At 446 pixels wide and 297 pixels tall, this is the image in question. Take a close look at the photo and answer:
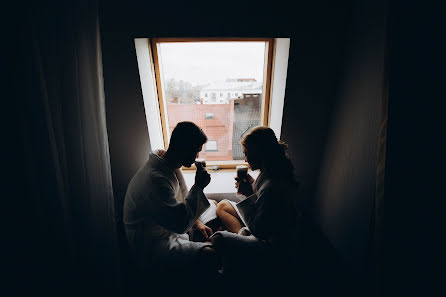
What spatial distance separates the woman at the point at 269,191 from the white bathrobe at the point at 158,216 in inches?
10.1

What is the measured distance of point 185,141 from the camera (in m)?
1.08

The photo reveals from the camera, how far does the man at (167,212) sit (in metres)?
0.99

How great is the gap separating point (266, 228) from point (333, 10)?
→ 1230mm

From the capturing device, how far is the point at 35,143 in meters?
0.72

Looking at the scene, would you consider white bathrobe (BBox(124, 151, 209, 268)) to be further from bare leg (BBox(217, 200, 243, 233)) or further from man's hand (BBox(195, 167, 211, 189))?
bare leg (BBox(217, 200, 243, 233))

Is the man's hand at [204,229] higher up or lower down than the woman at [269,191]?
lower down

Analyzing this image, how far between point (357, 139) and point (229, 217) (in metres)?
0.89

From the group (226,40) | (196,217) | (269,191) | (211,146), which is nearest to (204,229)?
(196,217)

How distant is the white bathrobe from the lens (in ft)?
3.23

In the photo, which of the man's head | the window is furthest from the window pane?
the man's head

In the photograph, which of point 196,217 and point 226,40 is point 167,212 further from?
point 226,40

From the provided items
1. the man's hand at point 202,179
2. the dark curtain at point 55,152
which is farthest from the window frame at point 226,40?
the man's hand at point 202,179

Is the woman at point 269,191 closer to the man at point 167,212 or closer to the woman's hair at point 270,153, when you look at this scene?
the woman's hair at point 270,153

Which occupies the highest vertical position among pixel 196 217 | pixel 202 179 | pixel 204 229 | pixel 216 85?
pixel 216 85
